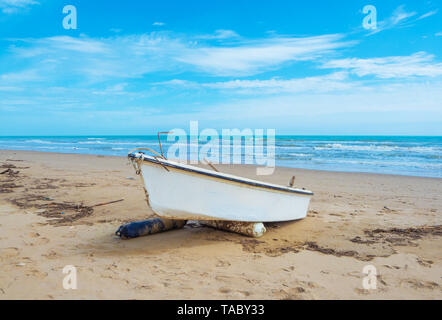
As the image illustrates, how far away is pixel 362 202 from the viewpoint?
745cm

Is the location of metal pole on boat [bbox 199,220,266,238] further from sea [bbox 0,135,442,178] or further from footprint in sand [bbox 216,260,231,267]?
sea [bbox 0,135,442,178]

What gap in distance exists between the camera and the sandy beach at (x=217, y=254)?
3.13 m

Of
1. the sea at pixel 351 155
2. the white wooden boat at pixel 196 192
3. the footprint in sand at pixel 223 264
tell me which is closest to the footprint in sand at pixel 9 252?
the white wooden boat at pixel 196 192

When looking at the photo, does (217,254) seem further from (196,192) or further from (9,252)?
(9,252)

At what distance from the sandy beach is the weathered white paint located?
45 centimetres

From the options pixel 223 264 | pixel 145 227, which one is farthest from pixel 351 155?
pixel 223 264

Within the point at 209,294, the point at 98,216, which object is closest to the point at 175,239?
the point at 209,294

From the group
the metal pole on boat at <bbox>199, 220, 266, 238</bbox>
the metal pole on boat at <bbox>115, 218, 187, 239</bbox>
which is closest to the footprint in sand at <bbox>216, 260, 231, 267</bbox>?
the metal pole on boat at <bbox>199, 220, 266, 238</bbox>

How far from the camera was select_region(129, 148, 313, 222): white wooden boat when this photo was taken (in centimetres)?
401

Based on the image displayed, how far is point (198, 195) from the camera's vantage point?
13.6 feet

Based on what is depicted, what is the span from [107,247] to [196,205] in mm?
1326
